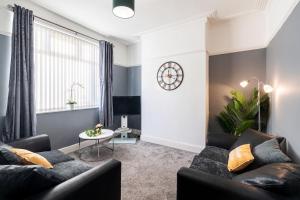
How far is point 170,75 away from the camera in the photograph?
379cm

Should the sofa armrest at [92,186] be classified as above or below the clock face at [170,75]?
below

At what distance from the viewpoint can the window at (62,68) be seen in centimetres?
299

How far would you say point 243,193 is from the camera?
1.12 metres

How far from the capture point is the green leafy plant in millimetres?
2943

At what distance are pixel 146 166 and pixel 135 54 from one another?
331cm

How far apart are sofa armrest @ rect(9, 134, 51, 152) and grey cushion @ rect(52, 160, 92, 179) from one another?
1.99ft

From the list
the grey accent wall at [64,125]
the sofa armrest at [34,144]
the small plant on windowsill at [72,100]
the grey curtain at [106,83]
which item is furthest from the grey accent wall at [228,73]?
the sofa armrest at [34,144]

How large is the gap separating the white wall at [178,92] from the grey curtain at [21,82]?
2.41 m

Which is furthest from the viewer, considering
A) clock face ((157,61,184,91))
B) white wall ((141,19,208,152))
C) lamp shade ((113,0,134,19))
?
clock face ((157,61,184,91))

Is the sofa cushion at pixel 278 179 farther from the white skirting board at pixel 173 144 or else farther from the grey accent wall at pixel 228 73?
the grey accent wall at pixel 228 73

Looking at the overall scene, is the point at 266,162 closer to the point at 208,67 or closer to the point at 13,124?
the point at 208,67

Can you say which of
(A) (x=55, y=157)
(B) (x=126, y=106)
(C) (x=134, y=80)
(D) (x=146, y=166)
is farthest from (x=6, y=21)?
(D) (x=146, y=166)

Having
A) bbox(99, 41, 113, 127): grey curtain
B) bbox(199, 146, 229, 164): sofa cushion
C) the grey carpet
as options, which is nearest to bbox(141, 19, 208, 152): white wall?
the grey carpet

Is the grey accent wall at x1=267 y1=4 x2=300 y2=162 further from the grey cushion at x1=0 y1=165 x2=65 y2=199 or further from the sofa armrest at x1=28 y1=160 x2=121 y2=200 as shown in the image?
the grey cushion at x1=0 y1=165 x2=65 y2=199
